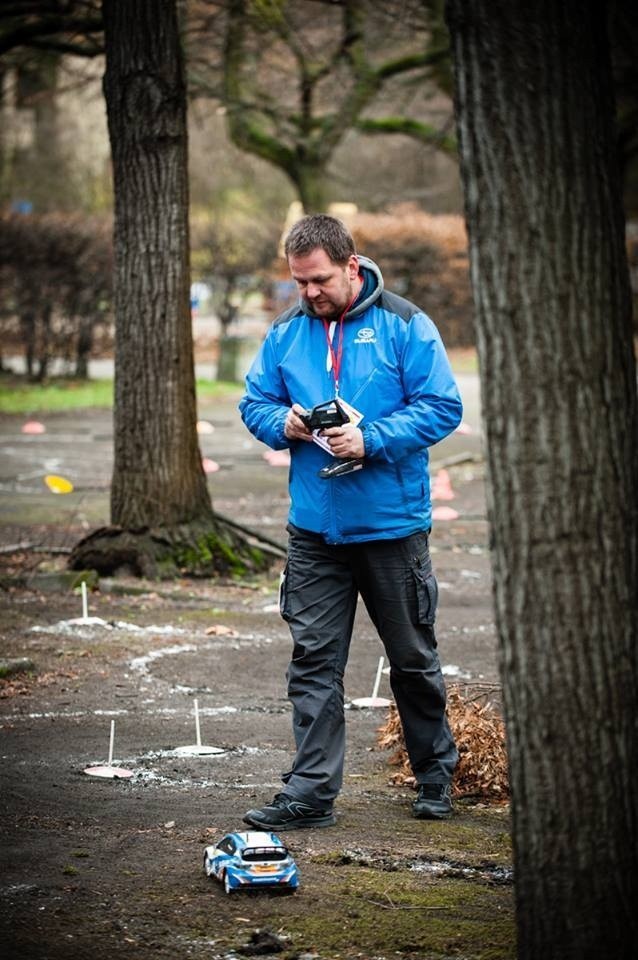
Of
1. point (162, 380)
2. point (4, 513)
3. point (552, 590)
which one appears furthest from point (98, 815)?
point (4, 513)

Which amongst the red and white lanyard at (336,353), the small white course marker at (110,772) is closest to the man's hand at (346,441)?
the red and white lanyard at (336,353)

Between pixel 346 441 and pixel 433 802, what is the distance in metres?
1.44

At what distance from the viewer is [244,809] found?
560 centimetres

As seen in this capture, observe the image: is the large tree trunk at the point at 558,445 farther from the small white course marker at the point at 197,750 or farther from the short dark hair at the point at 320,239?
the small white course marker at the point at 197,750

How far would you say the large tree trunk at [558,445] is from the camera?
3336 millimetres

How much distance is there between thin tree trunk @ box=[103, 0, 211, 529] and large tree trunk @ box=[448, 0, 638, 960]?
741 centimetres

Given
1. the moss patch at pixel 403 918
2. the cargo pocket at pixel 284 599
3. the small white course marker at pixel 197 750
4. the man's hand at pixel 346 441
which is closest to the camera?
the moss patch at pixel 403 918

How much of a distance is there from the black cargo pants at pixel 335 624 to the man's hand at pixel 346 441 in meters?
0.39

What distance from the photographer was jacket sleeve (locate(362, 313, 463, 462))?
17.3 ft

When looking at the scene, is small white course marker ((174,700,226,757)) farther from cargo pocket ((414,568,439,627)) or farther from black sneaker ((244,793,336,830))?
cargo pocket ((414,568,439,627))

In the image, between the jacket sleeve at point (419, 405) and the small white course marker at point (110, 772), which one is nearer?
the jacket sleeve at point (419, 405)

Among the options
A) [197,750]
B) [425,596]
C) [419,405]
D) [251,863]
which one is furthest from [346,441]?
[197,750]

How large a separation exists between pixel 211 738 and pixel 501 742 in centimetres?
141

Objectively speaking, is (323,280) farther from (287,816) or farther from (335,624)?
(287,816)
